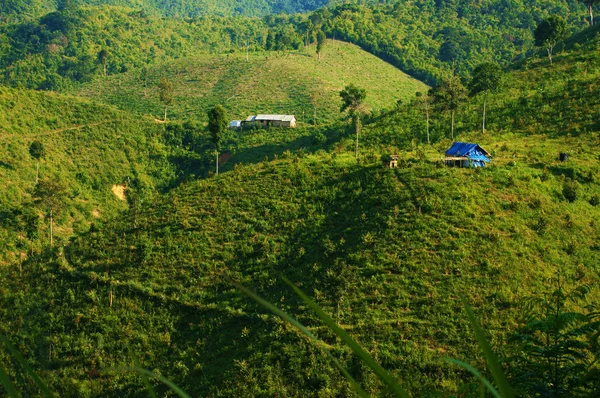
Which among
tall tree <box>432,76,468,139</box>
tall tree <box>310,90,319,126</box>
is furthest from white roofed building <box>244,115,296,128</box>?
tall tree <box>432,76,468,139</box>

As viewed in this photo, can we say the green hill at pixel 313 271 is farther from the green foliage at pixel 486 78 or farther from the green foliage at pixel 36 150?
the green foliage at pixel 36 150

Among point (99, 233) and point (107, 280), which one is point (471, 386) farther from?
point (99, 233)

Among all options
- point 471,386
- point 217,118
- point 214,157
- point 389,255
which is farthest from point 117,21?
point 471,386

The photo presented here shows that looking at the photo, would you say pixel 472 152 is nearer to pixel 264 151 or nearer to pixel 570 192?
pixel 570 192

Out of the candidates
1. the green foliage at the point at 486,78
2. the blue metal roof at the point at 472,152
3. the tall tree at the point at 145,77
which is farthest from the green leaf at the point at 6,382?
the tall tree at the point at 145,77

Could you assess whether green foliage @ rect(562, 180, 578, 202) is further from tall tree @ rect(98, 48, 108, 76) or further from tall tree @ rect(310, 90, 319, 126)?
tall tree @ rect(98, 48, 108, 76)

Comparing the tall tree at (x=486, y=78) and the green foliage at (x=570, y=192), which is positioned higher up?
the tall tree at (x=486, y=78)
